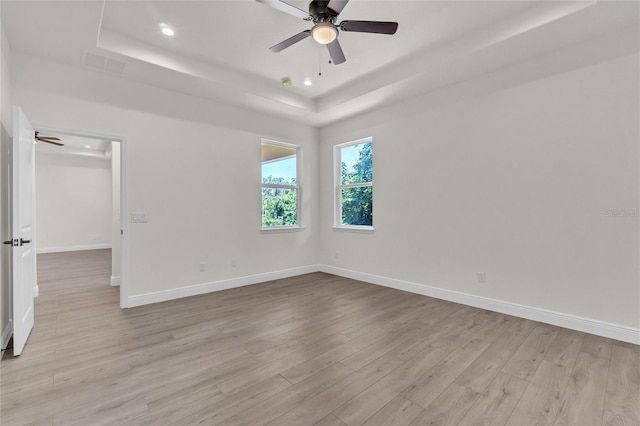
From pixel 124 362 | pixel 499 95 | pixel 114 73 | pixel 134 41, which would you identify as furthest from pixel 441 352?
pixel 114 73

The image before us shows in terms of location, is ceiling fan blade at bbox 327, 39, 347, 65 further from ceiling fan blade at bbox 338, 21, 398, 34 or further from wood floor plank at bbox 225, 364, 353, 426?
wood floor plank at bbox 225, 364, 353, 426

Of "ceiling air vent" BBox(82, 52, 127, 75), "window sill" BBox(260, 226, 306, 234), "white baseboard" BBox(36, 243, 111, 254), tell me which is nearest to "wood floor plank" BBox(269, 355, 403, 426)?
"window sill" BBox(260, 226, 306, 234)

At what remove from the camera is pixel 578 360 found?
7.63 feet

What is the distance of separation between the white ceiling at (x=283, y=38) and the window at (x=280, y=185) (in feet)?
3.98

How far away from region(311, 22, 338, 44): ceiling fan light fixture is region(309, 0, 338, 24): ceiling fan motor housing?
62 mm

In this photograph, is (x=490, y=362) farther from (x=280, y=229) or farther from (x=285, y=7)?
(x=280, y=229)

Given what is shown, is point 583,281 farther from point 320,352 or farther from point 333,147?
point 333,147

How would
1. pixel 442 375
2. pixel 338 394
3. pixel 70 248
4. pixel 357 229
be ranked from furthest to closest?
pixel 70 248, pixel 357 229, pixel 442 375, pixel 338 394

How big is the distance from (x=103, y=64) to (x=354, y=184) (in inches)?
149

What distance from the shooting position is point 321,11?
245 centimetres

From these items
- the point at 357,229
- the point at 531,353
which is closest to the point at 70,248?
the point at 357,229

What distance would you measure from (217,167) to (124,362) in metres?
2.81

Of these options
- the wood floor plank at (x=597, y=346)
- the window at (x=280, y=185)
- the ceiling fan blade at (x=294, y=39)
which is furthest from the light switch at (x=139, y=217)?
the wood floor plank at (x=597, y=346)

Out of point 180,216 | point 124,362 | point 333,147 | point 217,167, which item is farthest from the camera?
point 333,147
